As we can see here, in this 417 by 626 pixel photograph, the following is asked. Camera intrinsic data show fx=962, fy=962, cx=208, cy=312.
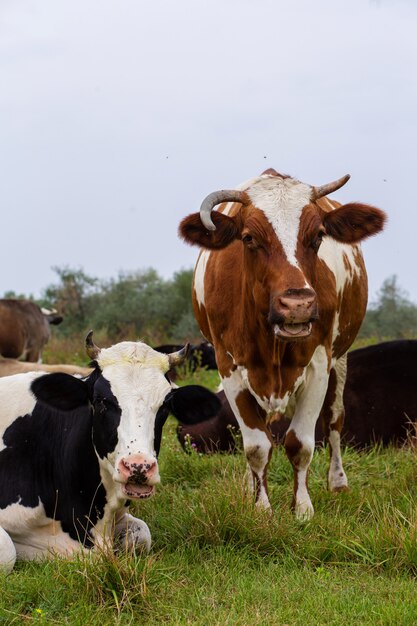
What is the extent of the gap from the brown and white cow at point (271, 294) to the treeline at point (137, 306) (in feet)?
77.7

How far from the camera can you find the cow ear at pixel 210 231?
6.76m

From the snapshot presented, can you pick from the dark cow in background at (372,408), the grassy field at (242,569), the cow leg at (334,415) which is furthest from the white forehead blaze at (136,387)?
the dark cow in background at (372,408)

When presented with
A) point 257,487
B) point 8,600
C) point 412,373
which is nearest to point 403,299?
point 412,373

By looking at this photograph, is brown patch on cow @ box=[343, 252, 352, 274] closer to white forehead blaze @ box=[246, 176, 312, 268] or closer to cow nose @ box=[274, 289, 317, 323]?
white forehead blaze @ box=[246, 176, 312, 268]

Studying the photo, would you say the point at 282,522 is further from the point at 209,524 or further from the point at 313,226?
the point at 313,226

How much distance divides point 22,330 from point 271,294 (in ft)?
52.5

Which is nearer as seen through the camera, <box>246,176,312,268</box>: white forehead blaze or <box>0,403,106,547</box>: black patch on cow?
<box>0,403,106,547</box>: black patch on cow

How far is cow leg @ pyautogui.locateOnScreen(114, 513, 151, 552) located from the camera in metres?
5.96

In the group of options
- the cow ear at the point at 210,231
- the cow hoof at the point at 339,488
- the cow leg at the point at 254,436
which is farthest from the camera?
the cow hoof at the point at 339,488

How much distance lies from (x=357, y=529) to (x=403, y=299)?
29.1 meters

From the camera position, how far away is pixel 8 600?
5016 millimetres

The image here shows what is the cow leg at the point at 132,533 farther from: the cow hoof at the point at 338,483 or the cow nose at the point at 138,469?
the cow hoof at the point at 338,483

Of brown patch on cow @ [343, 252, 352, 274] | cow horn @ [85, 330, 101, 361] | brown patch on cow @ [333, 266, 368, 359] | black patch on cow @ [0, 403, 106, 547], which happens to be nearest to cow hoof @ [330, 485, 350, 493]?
brown patch on cow @ [333, 266, 368, 359]

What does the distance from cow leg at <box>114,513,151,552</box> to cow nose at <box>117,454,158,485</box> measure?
82 centimetres
